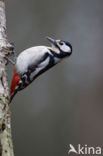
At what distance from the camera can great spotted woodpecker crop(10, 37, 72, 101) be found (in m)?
4.07

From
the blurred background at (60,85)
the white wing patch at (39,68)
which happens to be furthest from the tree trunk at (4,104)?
the blurred background at (60,85)

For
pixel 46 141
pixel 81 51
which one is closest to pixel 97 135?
pixel 46 141

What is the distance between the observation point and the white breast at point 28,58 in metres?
Result: 4.11

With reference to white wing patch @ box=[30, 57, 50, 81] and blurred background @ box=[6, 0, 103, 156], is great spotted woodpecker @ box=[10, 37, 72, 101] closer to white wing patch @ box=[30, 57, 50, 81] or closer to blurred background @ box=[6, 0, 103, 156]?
white wing patch @ box=[30, 57, 50, 81]

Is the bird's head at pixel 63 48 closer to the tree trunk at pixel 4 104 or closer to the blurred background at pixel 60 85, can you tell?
the tree trunk at pixel 4 104

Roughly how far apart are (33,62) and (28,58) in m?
0.06

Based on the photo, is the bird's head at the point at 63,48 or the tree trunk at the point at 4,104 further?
the bird's head at the point at 63,48

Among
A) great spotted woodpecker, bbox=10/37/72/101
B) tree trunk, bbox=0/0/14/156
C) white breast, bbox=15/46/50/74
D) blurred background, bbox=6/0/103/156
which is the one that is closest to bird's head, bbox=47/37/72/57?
great spotted woodpecker, bbox=10/37/72/101

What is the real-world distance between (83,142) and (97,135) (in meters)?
0.21

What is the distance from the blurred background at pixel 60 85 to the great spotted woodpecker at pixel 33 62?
200 centimetres

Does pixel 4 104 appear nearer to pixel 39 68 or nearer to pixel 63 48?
pixel 39 68

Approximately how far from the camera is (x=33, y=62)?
13.6ft

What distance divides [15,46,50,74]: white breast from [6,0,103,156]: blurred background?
2.08 metres

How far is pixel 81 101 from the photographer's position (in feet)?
23.1
